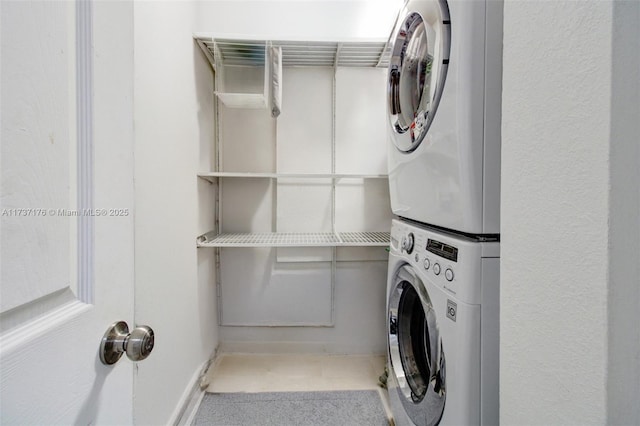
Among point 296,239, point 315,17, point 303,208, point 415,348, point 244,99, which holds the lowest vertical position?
point 415,348

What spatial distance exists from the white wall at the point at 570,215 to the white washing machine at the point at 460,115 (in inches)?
5.7

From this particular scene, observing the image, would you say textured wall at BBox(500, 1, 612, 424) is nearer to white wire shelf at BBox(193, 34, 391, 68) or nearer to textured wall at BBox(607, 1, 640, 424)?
textured wall at BBox(607, 1, 640, 424)

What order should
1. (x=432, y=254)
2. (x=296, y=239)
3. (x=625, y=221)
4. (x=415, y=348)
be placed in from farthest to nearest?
1. (x=296, y=239)
2. (x=415, y=348)
3. (x=432, y=254)
4. (x=625, y=221)

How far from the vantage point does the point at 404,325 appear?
1.07 m

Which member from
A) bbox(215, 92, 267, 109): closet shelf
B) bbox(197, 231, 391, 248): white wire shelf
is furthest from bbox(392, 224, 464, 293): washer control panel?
bbox(215, 92, 267, 109): closet shelf

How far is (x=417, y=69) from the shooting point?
2.98ft

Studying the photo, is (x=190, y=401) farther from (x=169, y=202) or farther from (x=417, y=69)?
(x=417, y=69)

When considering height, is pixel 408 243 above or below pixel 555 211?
below

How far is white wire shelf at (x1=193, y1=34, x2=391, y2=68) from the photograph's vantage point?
1427 mm

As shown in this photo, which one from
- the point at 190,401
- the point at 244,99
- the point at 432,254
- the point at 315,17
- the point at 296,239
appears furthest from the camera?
the point at 315,17

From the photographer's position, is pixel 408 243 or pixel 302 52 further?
pixel 302 52

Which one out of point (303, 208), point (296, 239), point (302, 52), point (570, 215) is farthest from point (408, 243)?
point (302, 52)

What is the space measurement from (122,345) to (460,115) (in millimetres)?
893

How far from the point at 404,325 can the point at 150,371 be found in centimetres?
103
